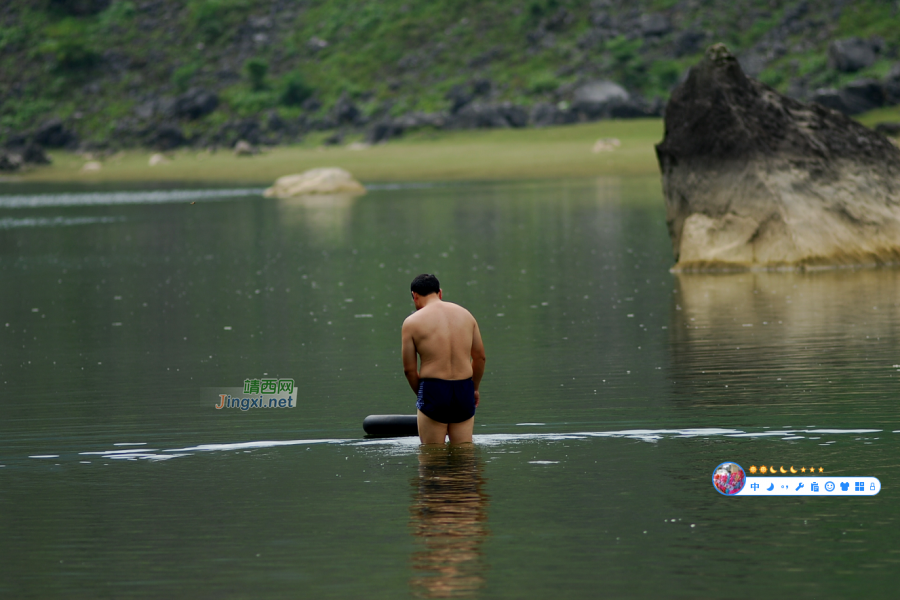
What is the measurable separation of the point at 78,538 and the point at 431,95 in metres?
127

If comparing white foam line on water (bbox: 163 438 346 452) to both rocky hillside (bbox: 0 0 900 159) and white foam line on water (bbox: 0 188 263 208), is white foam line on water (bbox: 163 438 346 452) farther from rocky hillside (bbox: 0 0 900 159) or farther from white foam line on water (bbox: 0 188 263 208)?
rocky hillside (bbox: 0 0 900 159)

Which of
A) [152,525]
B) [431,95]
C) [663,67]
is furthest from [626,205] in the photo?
[431,95]

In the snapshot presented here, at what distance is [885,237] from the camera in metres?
28.2

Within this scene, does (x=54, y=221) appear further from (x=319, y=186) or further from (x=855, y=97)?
(x=855, y=97)

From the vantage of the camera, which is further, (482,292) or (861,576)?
(482,292)

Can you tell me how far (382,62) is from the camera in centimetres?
15038

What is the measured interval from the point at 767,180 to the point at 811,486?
17.9 meters

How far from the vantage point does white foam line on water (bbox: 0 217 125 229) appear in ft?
181

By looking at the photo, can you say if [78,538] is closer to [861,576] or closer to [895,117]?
[861,576]

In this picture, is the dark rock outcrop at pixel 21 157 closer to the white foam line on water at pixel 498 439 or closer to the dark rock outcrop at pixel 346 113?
the dark rock outcrop at pixel 346 113

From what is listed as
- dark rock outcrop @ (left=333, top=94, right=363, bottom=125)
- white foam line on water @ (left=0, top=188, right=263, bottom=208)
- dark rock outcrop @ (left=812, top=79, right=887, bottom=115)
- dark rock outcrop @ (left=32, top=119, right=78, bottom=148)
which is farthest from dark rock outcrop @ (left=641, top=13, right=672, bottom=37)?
white foam line on water @ (left=0, top=188, right=263, bottom=208)

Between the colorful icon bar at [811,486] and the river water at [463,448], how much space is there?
0.18 metres

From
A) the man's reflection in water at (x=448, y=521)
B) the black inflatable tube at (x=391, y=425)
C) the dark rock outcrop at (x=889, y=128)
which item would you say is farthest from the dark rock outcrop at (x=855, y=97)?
the man's reflection in water at (x=448, y=521)

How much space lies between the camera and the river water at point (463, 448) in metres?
8.77
